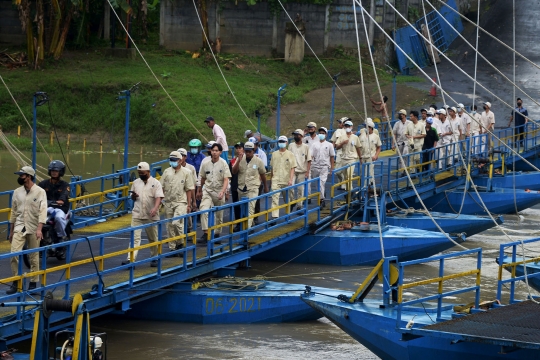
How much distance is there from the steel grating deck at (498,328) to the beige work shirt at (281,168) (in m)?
6.54

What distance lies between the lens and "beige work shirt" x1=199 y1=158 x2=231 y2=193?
671 inches

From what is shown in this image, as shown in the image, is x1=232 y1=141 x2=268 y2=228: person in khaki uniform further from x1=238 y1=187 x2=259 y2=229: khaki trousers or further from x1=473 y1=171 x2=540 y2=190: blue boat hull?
x1=473 y1=171 x2=540 y2=190: blue boat hull

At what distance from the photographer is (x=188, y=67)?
127 feet

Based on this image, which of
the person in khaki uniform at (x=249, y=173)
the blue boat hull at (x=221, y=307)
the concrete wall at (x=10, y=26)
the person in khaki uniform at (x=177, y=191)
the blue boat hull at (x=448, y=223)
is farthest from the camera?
the concrete wall at (x=10, y=26)

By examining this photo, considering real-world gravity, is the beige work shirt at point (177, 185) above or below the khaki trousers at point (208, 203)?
above

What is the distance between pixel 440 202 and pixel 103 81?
15812 millimetres

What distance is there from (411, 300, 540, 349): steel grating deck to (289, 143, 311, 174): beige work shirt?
707 cm

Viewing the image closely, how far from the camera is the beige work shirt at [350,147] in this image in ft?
71.1

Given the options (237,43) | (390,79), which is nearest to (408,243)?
(390,79)

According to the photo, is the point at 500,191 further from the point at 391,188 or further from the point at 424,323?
the point at 424,323

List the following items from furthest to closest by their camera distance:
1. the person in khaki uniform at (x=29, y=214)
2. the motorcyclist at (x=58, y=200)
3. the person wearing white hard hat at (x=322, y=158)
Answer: the person wearing white hard hat at (x=322, y=158) < the motorcyclist at (x=58, y=200) < the person in khaki uniform at (x=29, y=214)

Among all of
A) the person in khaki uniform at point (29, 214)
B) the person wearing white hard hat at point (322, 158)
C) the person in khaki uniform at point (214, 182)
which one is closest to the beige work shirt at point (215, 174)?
the person in khaki uniform at point (214, 182)

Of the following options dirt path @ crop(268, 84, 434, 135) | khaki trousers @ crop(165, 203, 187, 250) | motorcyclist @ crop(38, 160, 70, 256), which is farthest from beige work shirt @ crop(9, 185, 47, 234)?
dirt path @ crop(268, 84, 434, 135)

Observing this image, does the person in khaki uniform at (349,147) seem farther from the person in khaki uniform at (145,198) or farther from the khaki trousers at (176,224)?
the person in khaki uniform at (145,198)
